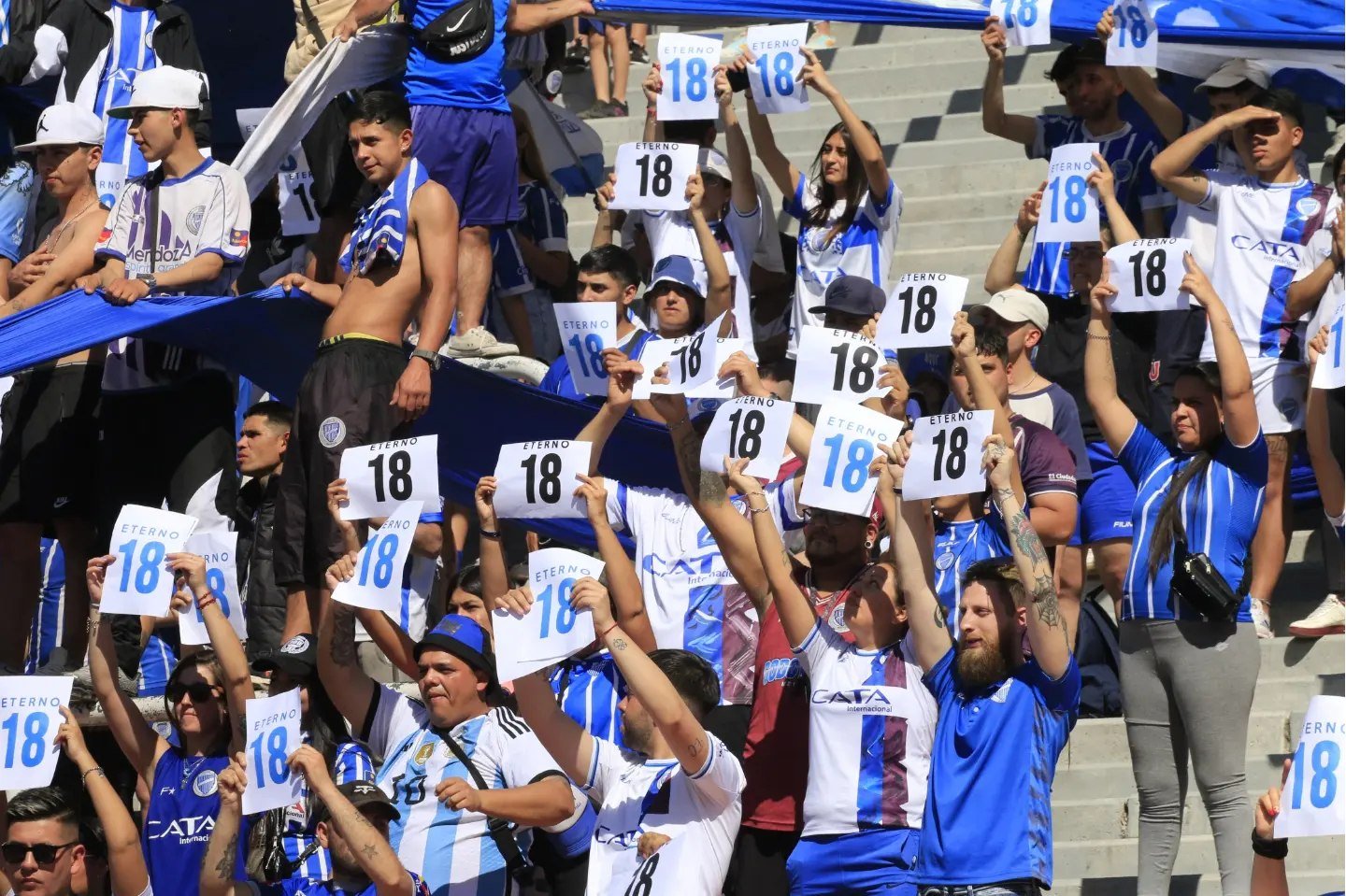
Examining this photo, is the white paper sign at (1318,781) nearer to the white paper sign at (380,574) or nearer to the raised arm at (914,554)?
the raised arm at (914,554)

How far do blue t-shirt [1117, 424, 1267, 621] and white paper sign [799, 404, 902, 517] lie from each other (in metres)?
0.98

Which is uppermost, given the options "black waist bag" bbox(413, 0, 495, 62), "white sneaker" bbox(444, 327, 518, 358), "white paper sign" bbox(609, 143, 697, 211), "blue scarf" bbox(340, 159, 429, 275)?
"black waist bag" bbox(413, 0, 495, 62)

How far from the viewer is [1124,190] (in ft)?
30.2

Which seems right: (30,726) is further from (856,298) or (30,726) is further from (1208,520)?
(1208,520)

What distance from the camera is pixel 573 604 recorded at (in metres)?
6.26

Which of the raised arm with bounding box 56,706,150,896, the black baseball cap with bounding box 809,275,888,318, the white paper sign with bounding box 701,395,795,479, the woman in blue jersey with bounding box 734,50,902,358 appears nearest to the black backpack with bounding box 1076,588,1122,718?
the black baseball cap with bounding box 809,275,888,318

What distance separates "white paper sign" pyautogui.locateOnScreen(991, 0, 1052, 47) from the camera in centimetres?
897

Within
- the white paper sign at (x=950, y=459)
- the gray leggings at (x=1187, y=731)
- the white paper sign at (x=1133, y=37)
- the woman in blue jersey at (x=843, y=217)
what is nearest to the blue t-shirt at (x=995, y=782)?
the white paper sign at (x=950, y=459)

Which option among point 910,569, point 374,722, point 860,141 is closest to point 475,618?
point 374,722

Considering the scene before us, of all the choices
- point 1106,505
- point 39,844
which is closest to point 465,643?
point 39,844

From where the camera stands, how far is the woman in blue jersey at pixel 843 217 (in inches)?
358

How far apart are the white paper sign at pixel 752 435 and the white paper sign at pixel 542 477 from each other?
0.35 meters

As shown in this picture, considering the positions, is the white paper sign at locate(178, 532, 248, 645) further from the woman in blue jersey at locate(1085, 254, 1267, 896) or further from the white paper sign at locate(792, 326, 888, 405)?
the woman in blue jersey at locate(1085, 254, 1267, 896)

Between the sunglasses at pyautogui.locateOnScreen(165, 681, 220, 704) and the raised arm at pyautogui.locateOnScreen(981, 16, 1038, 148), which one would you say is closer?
the sunglasses at pyautogui.locateOnScreen(165, 681, 220, 704)
